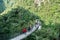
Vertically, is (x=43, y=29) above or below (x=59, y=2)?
below

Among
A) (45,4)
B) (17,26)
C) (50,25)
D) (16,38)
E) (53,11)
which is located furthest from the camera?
(45,4)

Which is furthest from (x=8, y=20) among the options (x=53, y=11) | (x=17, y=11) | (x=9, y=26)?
(x=53, y=11)

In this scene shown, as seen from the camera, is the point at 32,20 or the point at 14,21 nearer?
the point at 14,21

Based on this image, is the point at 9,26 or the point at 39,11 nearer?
the point at 9,26

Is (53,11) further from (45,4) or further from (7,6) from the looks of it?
(7,6)

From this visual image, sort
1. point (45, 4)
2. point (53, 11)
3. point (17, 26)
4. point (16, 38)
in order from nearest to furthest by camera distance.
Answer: point (16, 38) → point (17, 26) → point (53, 11) → point (45, 4)

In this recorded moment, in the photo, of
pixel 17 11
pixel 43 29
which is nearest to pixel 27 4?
pixel 17 11
